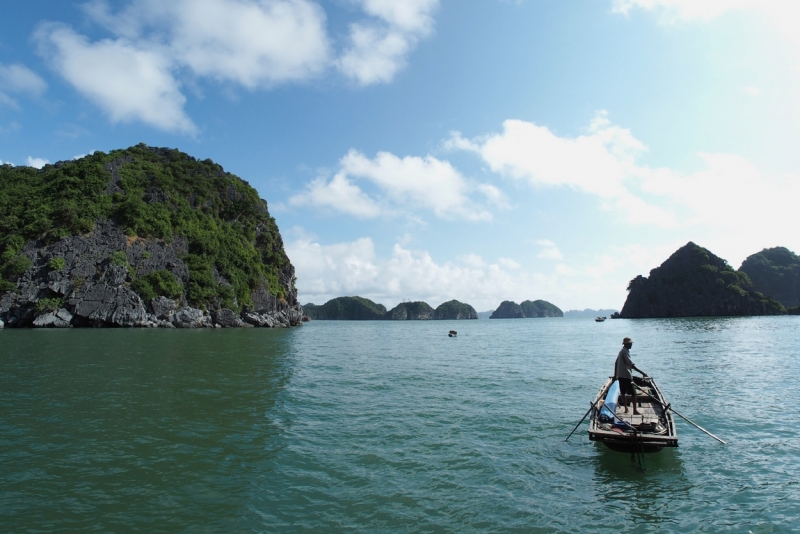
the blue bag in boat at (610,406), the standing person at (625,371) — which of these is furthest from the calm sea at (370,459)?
the standing person at (625,371)

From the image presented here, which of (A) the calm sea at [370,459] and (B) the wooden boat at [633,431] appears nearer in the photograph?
(A) the calm sea at [370,459]

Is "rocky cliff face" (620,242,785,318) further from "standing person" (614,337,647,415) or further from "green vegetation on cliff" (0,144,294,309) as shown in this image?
"standing person" (614,337,647,415)

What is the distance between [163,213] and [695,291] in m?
169

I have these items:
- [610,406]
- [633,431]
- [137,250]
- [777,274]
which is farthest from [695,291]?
[137,250]

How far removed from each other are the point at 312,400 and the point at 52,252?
7606 cm

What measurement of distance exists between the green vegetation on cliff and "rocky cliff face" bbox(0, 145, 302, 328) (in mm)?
256

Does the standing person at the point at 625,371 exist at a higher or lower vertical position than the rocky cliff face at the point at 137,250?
lower

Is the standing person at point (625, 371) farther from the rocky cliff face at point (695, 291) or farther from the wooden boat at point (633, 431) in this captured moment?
the rocky cliff face at point (695, 291)

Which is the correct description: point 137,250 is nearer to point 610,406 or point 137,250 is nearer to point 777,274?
point 610,406

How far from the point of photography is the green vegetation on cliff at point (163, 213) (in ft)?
243

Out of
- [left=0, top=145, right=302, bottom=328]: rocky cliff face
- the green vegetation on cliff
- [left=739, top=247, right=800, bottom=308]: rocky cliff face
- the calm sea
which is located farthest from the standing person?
[left=739, top=247, right=800, bottom=308]: rocky cliff face

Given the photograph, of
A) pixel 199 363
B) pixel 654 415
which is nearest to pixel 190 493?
pixel 654 415

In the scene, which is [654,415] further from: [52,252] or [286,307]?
[286,307]

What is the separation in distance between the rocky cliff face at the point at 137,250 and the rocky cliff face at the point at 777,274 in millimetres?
181038
